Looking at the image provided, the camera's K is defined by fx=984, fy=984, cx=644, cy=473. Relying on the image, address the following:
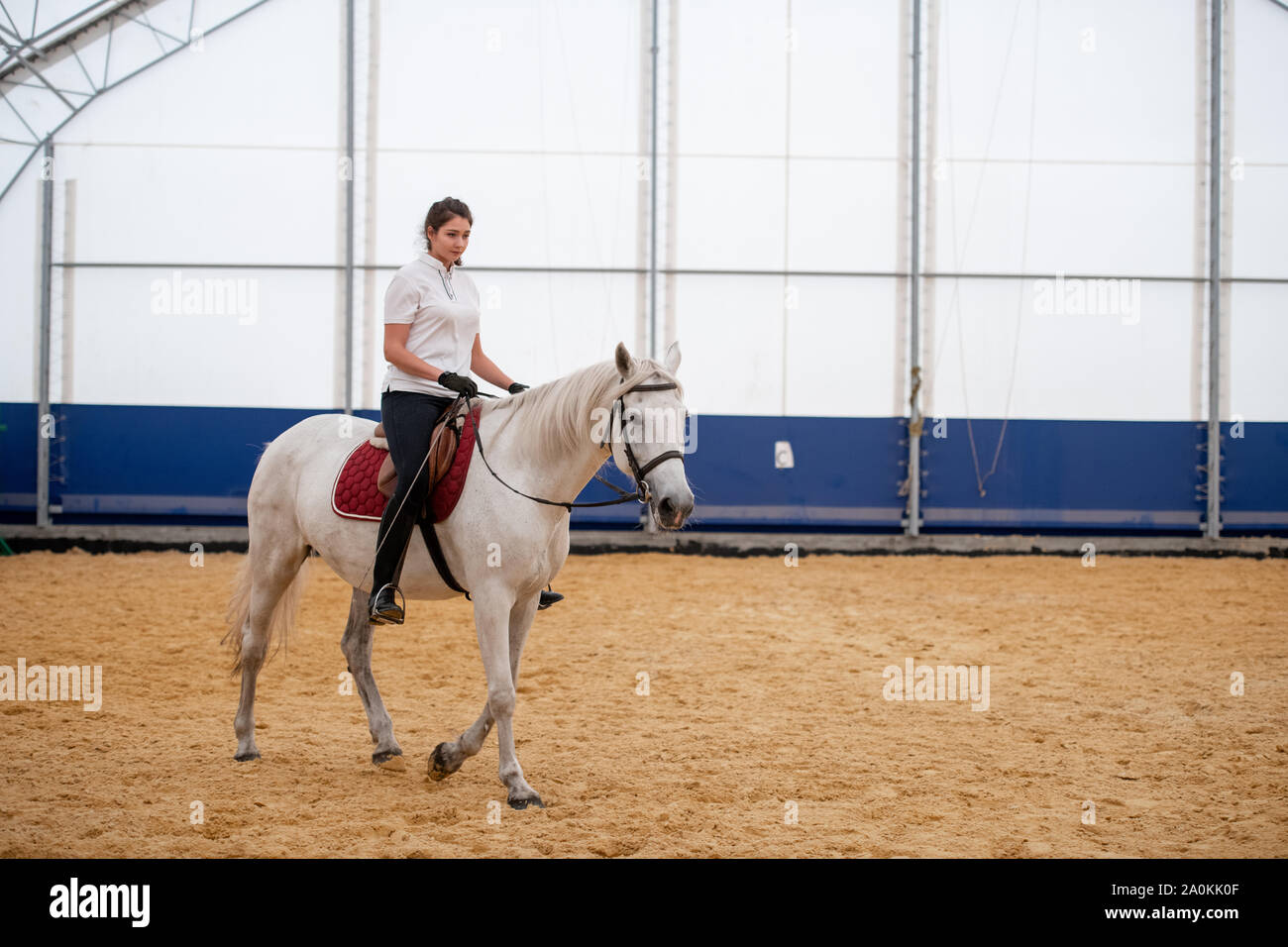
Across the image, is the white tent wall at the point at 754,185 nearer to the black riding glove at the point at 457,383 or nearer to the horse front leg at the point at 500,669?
the black riding glove at the point at 457,383

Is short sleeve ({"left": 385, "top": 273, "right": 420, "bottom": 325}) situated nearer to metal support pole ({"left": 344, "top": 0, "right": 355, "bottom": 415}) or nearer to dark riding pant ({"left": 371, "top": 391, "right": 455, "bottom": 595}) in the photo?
dark riding pant ({"left": 371, "top": 391, "right": 455, "bottom": 595})

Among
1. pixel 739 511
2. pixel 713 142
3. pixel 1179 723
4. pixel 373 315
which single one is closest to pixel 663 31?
pixel 713 142

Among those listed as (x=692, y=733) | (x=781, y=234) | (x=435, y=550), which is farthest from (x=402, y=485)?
(x=781, y=234)

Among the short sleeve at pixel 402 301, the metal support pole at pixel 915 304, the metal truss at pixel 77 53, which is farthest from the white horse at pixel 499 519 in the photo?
the metal truss at pixel 77 53

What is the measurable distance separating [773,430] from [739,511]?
4.04 ft

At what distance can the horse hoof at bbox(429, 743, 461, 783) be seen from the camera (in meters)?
4.24

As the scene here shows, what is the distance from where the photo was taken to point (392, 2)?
548 inches

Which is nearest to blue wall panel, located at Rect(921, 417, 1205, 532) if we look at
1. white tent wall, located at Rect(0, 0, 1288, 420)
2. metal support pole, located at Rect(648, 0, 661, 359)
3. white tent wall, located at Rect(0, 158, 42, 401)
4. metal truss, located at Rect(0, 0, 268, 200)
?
white tent wall, located at Rect(0, 0, 1288, 420)

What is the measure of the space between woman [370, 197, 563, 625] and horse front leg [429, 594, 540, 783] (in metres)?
0.23

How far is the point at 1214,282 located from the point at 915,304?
415cm

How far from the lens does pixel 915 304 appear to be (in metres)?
13.8

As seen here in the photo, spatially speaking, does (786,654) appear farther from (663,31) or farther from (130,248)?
(130,248)

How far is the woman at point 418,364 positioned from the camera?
13.7ft

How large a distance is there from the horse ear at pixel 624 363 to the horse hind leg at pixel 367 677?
183cm
